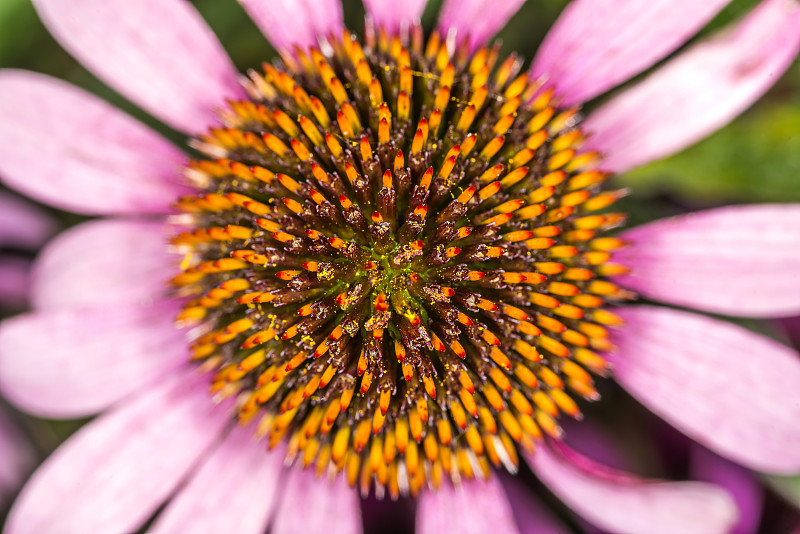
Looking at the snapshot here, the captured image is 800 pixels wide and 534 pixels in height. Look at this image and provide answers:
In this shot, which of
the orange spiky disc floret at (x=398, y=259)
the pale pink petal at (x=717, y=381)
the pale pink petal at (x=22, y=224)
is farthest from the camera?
the pale pink petal at (x=22, y=224)

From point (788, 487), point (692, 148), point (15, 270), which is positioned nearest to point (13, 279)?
point (15, 270)

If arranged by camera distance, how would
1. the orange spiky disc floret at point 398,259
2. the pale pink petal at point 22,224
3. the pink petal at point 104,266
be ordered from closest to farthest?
the orange spiky disc floret at point 398,259 → the pink petal at point 104,266 → the pale pink petal at point 22,224

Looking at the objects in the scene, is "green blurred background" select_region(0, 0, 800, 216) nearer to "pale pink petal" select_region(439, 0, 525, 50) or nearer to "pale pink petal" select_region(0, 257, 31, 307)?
"pale pink petal" select_region(439, 0, 525, 50)

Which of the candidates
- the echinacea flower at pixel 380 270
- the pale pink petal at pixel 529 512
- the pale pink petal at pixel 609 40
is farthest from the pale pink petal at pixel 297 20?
the pale pink petal at pixel 529 512

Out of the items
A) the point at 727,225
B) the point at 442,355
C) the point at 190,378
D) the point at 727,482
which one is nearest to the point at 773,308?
the point at 727,225

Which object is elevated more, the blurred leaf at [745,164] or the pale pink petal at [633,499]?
the blurred leaf at [745,164]

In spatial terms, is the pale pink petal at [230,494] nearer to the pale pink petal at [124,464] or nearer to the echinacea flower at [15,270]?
the pale pink petal at [124,464]

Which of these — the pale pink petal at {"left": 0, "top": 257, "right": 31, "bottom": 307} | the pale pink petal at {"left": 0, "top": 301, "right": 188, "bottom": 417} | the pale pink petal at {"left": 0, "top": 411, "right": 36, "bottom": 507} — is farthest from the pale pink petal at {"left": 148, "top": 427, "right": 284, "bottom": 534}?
the pale pink petal at {"left": 0, "top": 257, "right": 31, "bottom": 307}

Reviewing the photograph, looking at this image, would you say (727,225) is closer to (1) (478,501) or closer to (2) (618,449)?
(2) (618,449)
